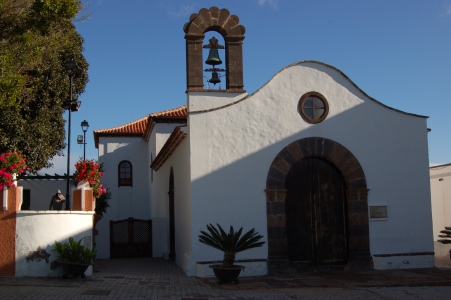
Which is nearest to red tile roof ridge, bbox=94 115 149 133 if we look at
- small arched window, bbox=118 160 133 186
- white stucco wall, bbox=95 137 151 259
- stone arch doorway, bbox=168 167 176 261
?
white stucco wall, bbox=95 137 151 259

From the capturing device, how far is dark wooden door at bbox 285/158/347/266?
13836mm

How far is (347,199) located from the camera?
14078 millimetres

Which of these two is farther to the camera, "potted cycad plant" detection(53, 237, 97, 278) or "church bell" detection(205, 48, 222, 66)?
→ "church bell" detection(205, 48, 222, 66)

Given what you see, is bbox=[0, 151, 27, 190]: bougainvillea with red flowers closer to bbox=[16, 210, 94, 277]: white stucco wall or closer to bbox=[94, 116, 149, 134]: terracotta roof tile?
bbox=[16, 210, 94, 277]: white stucco wall

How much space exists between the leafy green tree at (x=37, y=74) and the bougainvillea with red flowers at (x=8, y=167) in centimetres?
159

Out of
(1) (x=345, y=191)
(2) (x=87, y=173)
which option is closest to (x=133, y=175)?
(2) (x=87, y=173)

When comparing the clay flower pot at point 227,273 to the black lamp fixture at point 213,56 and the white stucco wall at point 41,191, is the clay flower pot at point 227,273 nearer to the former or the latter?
the black lamp fixture at point 213,56

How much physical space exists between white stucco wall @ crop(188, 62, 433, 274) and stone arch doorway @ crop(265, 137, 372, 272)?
0.18 metres

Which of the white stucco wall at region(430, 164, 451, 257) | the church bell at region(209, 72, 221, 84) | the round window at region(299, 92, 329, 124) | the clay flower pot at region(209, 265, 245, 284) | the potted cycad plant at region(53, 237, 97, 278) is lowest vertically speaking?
the clay flower pot at region(209, 265, 245, 284)

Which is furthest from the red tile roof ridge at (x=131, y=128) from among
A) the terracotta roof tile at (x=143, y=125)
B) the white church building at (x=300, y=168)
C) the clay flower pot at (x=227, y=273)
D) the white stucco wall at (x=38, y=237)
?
the clay flower pot at (x=227, y=273)

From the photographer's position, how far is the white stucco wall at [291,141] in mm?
13359

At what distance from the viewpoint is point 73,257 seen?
12305 mm

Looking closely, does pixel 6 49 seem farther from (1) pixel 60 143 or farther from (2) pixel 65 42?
(1) pixel 60 143

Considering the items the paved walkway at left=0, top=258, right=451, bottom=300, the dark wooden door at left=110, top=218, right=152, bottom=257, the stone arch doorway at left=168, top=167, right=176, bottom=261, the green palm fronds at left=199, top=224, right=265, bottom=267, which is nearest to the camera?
the paved walkway at left=0, top=258, right=451, bottom=300
